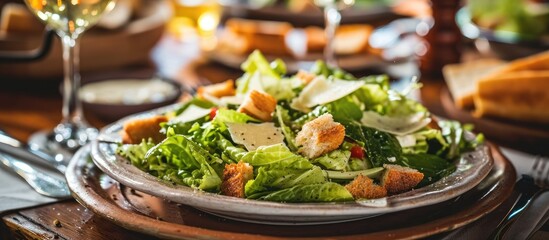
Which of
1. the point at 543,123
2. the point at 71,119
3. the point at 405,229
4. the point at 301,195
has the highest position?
the point at 71,119

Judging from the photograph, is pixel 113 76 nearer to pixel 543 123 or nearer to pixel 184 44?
pixel 184 44

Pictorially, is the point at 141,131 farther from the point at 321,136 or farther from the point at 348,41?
the point at 348,41

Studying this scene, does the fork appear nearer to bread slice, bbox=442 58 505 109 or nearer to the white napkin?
bread slice, bbox=442 58 505 109

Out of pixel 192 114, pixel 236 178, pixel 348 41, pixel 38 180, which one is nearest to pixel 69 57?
pixel 38 180

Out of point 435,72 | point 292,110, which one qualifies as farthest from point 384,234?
point 435,72

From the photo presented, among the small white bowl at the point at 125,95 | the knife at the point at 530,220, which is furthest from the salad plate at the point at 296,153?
the small white bowl at the point at 125,95

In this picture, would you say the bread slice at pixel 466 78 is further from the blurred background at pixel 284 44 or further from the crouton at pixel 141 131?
the crouton at pixel 141 131
